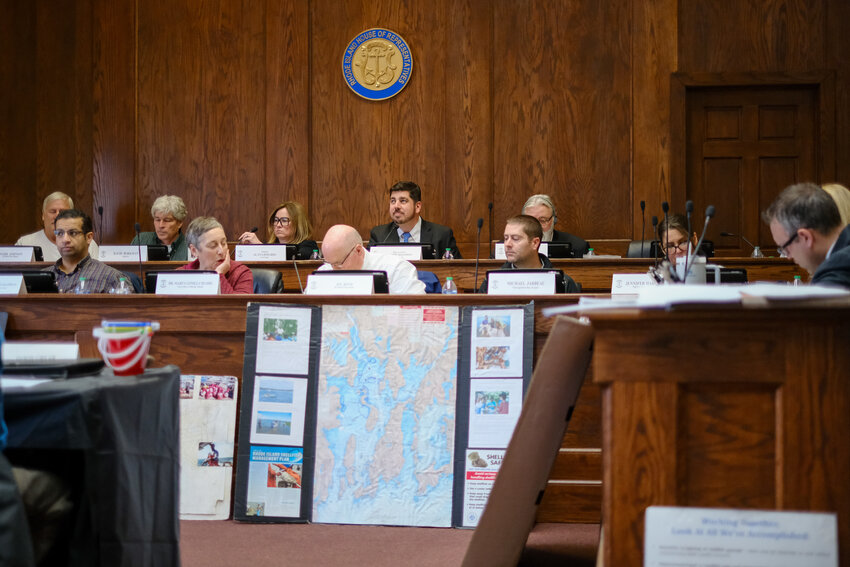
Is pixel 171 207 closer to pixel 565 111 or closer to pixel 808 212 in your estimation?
pixel 565 111

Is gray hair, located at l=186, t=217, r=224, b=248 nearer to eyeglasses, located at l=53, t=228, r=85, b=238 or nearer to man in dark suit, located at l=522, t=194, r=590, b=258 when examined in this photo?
eyeglasses, located at l=53, t=228, r=85, b=238

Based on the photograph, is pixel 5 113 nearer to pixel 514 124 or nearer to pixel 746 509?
pixel 514 124

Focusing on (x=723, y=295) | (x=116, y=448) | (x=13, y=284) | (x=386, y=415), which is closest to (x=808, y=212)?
(x=723, y=295)

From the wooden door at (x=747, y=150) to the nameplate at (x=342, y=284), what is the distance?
4.25 meters

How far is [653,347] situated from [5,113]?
6992 millimetres

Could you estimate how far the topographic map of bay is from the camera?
3.02 meters

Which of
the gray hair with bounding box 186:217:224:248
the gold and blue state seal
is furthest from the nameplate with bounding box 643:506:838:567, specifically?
the gold and blue state seal

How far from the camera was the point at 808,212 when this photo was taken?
2549 millimetres

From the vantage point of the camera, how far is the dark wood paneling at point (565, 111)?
7309 millimetres

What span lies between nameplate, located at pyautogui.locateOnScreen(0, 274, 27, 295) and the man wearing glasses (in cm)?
74

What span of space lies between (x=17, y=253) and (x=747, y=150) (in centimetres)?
556

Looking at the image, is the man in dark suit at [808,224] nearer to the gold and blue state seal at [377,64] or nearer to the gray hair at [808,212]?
the gray hair at [808,212]

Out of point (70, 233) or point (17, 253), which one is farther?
point (17, 253)

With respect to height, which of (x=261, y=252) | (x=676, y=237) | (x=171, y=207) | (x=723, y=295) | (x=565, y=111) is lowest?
(x=723, y=295)
